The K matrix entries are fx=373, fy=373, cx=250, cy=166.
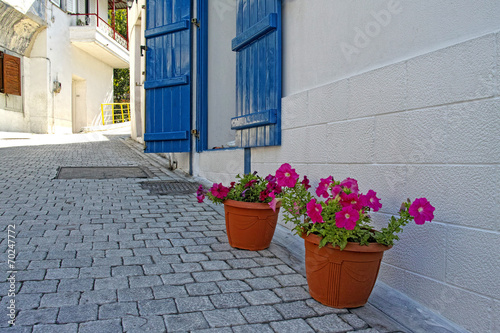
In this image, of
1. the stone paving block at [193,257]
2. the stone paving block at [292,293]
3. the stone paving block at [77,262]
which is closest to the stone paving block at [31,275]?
the stone paving block at [77,262]

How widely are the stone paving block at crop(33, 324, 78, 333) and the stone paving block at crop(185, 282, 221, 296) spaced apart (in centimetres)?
64

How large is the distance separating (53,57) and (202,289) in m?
14.9

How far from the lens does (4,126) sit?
12.5 metres

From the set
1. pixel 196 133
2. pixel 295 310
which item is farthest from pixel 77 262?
pixel 196 133

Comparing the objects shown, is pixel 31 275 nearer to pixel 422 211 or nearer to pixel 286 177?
pixel 286 177

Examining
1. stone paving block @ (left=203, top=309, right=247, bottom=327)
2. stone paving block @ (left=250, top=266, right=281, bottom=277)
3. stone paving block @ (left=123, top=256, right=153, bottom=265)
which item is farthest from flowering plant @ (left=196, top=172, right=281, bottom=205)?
stone paving block @ (left=203, top=309, right=247, bottom=327)

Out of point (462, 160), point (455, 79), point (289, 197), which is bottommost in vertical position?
point (289, 197)

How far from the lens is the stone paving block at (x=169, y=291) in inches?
83.4

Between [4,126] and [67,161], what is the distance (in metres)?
6.95

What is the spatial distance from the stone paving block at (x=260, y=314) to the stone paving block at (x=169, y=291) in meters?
0.39

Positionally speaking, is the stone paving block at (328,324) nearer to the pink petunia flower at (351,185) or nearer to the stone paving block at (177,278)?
the pink petunia flower at (351,185)

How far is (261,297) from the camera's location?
215 cm

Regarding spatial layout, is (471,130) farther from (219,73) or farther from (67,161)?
(67,161)

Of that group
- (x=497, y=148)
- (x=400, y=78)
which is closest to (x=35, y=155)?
(x=400, y=78)
